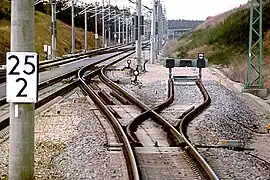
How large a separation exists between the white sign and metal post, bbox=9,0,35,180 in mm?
122

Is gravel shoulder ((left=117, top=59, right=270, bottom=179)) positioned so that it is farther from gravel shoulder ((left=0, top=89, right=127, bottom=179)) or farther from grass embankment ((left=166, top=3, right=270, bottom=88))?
grass embankment ((left=166, top=3, right=270, bottom=88))

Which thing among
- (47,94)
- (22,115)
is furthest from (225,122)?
(22,115)

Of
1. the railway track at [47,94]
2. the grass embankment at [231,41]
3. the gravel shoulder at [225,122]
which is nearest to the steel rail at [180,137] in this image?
the gravel shoulder at [225,122]

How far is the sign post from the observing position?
848 cm

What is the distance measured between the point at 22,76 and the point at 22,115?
585 millimetres

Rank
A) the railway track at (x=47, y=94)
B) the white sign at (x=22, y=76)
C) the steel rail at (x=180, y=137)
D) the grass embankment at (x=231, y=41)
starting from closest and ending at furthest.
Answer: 1. the white sign at (x=22, y=76)
2. the steel rail at (x=180, y=137)
3. the railway track at (x=47, y=94)
4. the grass embankment at (x=231, y=41)

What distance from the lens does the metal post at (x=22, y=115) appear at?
849cm

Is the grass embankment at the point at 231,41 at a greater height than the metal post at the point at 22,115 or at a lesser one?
A: greater

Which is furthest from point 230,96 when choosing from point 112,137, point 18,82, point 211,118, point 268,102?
point 18,82

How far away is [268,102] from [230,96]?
160 centimetres

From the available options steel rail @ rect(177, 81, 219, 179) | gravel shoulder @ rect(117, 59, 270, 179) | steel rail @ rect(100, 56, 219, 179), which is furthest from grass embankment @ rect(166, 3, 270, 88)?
steel rail @ rect(100, 56, 219, 179)

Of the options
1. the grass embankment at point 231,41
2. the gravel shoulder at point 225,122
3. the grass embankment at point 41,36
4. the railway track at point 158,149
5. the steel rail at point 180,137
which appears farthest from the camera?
the grass embankment at point 41,36

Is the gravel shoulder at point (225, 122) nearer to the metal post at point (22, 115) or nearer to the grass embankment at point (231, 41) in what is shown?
the metal post at point (22, 115)

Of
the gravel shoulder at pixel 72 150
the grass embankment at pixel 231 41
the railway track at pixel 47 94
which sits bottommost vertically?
the gravel shoulder at pixel 72 150
